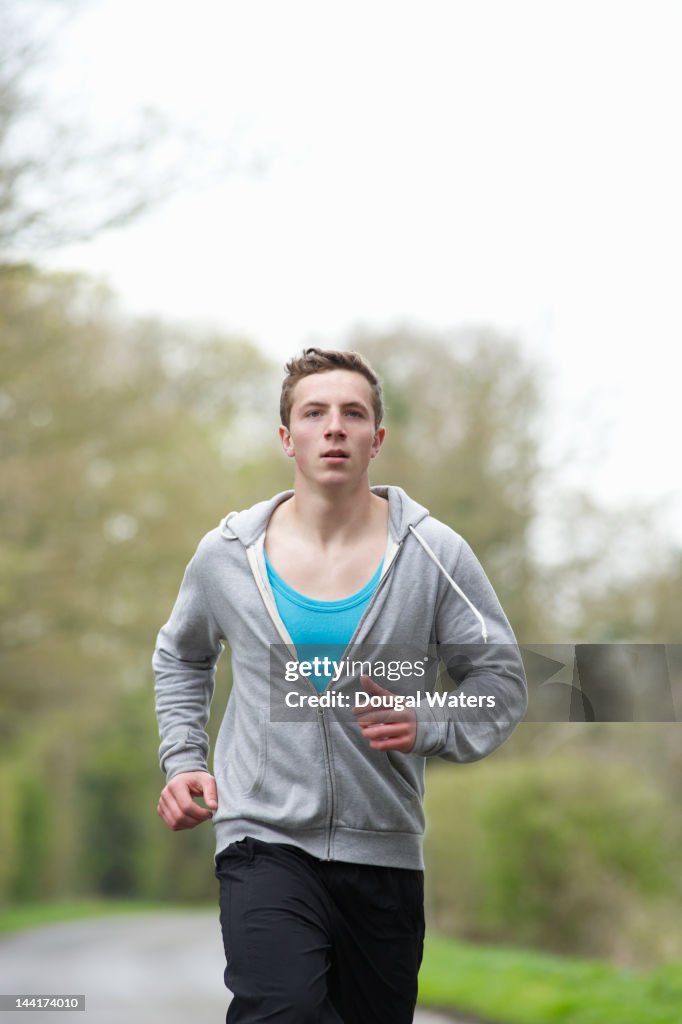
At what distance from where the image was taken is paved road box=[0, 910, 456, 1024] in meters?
9.95

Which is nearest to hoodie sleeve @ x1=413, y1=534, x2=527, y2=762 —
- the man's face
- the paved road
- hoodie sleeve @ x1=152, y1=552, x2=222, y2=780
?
the man's face

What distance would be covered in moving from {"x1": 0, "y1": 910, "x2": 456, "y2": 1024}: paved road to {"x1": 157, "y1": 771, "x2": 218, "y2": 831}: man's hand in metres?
5.92

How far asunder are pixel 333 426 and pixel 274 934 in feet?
3.59

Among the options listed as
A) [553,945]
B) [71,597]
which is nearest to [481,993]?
[553,945]

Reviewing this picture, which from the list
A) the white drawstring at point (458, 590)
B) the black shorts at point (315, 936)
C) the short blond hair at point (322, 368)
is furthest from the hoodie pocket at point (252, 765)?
the short blond hair at point (322, 368)

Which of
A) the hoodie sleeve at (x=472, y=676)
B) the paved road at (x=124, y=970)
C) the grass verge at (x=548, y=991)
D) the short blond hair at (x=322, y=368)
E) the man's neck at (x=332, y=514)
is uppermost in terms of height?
the short blond hair at (x=322, y=368)

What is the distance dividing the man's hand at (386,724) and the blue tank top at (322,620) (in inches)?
13.0

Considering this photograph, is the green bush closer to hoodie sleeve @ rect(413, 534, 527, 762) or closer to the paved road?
the paved road

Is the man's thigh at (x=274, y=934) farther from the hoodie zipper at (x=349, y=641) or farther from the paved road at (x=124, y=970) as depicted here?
the paved road at (x=124, y=970)

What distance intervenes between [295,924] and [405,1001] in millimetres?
440

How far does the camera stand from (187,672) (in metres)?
3.39

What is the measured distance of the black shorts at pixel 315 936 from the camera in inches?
112

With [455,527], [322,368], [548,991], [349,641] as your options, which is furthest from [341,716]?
[455,527]

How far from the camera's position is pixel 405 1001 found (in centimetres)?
319
